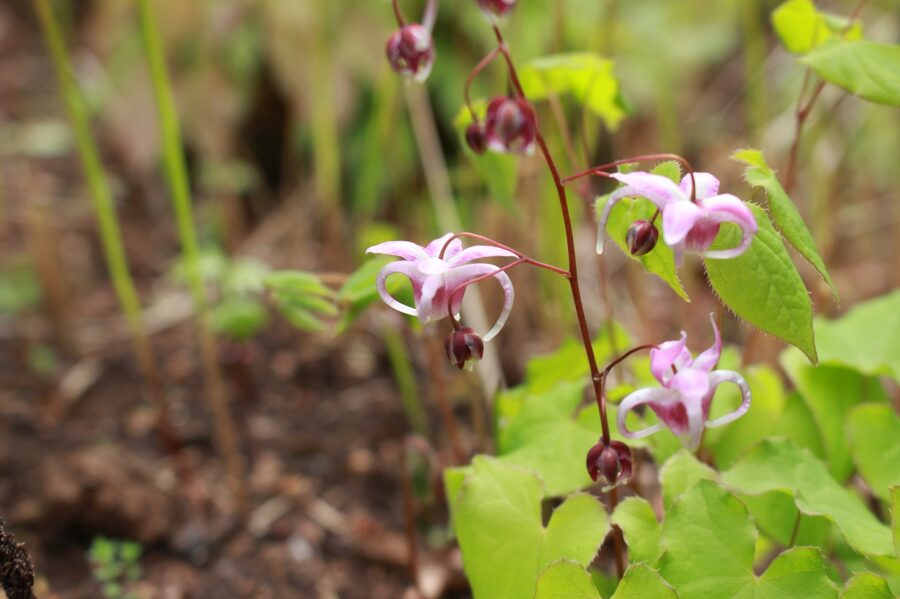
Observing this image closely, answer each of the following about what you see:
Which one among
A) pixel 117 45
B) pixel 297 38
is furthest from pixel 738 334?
pixel 117 45

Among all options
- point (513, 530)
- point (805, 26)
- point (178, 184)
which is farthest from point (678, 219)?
point (178, 184)

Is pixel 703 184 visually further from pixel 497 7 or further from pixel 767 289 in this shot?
pixel 497 7

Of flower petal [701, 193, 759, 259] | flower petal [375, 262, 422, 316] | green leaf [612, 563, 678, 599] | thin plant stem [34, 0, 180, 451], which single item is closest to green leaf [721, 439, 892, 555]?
green leaf [612, 563, 678, 599]

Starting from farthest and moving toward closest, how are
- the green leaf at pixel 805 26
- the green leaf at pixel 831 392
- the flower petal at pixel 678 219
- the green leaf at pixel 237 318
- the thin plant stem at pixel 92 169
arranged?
the green leaf at pixel 237 318 → the thin plant stem at pixel 92 169 → the green leaf at pixel 831 392 → the green leaf at pixel 805 26 → the flower petal at pixel 678 219

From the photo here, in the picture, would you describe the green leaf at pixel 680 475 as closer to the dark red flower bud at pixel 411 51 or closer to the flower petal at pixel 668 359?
the flower petal at pixel 668 359

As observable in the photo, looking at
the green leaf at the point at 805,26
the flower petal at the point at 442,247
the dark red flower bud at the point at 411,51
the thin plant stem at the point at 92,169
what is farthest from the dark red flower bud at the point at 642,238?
the thin plant stem at the point at 92,169

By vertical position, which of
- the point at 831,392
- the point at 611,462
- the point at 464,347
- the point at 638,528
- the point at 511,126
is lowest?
the point at 831,392

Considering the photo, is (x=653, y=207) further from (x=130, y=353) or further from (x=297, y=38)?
(x=297, y=38)
